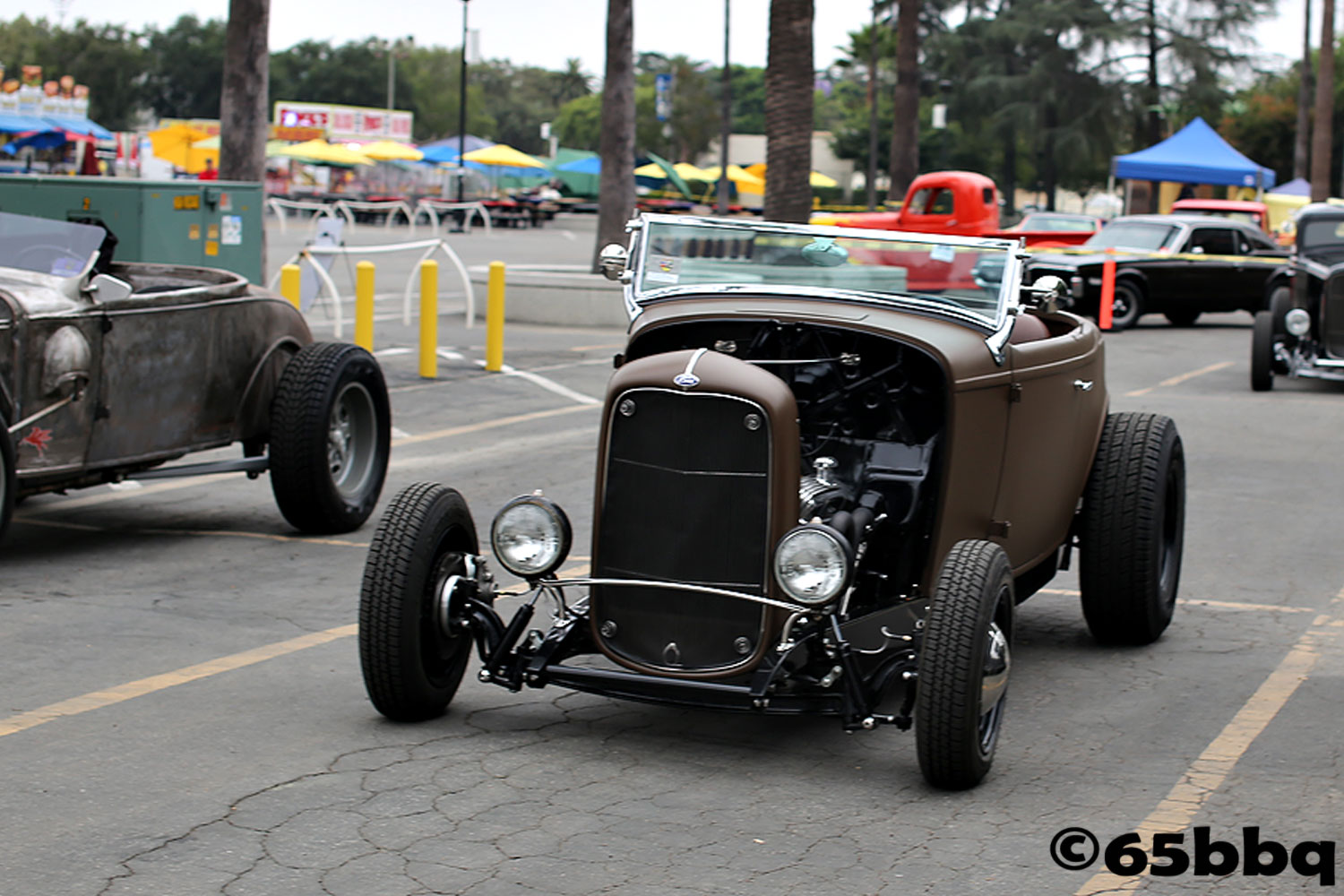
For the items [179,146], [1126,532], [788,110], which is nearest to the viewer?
[1126,532]

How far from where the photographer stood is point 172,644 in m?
6.21

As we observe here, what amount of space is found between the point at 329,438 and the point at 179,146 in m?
58.0

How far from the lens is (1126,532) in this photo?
628 centimetres

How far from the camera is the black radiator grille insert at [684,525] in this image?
475 cm

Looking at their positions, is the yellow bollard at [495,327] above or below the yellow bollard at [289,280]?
below

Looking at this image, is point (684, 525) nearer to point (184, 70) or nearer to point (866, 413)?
point (866, 413)

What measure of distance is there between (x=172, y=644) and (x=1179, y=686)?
3828 millimetres

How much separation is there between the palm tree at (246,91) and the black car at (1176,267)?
1028cm

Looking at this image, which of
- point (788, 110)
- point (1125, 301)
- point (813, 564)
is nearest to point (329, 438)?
point (813, 564)

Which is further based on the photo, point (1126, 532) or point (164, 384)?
point (164, 384)

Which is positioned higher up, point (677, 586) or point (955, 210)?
point (955, 210)

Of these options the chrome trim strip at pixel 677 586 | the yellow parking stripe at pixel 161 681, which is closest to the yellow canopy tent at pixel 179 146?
the yellow parking stripe at pixel 161 681

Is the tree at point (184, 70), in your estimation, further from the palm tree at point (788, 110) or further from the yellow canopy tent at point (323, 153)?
the palm tree at point (788, 110)

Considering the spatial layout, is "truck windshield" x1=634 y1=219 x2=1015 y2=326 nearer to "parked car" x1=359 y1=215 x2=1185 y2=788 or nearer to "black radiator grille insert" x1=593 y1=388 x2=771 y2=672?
"parked car" x1=359 y1=215 x2=1185 y2=788
